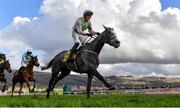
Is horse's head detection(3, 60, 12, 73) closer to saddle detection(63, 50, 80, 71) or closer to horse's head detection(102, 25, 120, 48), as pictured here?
saddle detection(63, 50, 80, 71)

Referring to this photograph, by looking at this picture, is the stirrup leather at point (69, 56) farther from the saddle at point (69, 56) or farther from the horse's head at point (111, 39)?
the horse's head at point (111, 39)

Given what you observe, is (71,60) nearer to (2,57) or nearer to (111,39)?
(111,39)

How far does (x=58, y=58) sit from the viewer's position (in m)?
20.6

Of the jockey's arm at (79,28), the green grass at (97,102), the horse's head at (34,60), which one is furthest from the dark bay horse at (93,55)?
the horse's head at (34,60)

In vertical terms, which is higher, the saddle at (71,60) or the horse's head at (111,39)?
the horse's head at (111,39)

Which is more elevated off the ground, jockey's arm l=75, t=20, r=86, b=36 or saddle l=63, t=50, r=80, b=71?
jockey's arm l=75, t=20, r=86, b=36

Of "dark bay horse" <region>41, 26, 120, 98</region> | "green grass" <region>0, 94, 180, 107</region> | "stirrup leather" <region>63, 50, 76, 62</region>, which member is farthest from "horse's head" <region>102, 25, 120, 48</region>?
"green grass" <region>0, 94, 180, 107</region>

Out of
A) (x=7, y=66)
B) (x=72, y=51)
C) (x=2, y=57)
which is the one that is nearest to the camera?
(x=72, y=51)

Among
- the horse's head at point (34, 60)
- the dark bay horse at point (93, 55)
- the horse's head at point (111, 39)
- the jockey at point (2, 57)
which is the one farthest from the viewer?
the jockey at point (2, 57)

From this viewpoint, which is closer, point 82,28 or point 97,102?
point 97,102

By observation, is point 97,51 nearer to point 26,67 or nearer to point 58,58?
point 58,58

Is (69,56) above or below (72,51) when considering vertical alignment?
below

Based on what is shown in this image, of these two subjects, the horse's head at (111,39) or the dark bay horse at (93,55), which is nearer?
the dark bay horse at (93,55)

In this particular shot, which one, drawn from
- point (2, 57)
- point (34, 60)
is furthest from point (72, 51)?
point (2, 57)
